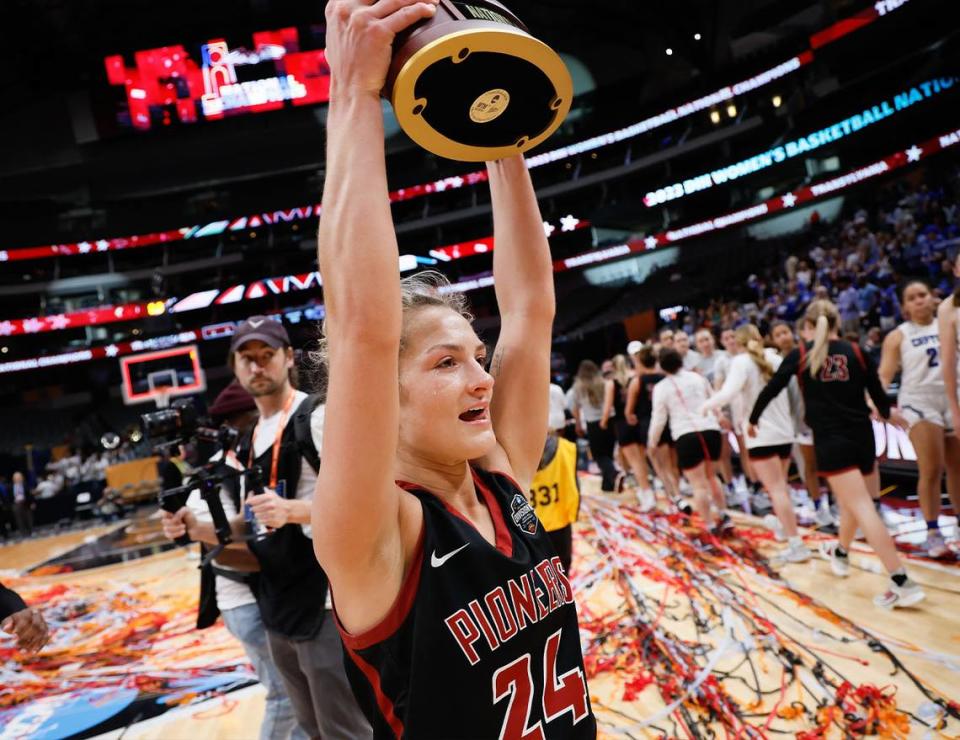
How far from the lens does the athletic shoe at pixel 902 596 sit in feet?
12.9

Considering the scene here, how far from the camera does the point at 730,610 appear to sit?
14.2 ft

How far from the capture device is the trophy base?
0.86 meters

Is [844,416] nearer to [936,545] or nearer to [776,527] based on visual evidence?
[936,545]

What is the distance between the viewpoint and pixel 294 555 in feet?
7.80

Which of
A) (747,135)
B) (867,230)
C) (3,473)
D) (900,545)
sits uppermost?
(747,135)

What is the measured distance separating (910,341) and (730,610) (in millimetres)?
2309

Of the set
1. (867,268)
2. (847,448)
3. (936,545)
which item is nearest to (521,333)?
(847,448)

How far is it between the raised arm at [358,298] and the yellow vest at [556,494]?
2.63m

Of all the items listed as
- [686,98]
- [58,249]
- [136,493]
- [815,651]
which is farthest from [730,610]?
[58,249]

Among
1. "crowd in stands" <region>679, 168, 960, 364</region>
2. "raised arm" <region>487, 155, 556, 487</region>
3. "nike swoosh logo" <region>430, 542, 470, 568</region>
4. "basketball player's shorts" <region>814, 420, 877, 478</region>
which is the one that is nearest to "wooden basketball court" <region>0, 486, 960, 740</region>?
"basketball player's shorts" <region>814, 420, 877, 478</region>

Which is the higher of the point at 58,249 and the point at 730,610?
the point at 58,249

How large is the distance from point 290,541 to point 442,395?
4.95ft

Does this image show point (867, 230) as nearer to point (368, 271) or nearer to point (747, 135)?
point (747, 135)

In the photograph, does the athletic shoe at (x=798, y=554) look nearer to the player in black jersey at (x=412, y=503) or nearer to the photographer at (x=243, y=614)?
the photographer at (x=243, y=614)
